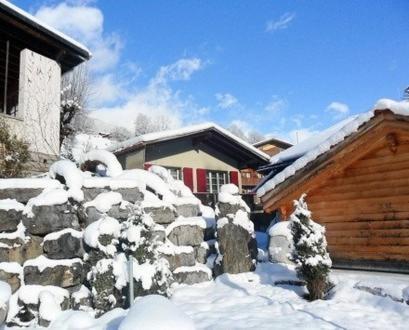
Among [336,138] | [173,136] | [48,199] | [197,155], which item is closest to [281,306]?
[336,138]

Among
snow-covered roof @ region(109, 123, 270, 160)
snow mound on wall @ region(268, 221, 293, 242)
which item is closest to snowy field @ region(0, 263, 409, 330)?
snow mound on wall @ region(268, 221, 293, 242)

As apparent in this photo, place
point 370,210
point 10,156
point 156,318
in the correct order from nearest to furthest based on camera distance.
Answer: point 156,318 → point 370,210 → point 10,156

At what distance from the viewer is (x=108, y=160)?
9812 millimetres

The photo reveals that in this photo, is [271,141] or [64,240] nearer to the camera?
[64,240]

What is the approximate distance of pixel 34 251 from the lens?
7316mm

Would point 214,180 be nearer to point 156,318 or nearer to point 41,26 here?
point 41,26

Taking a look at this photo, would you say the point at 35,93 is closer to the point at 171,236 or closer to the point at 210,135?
the point at 171,236

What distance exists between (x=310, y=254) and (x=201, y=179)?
45.9 ft

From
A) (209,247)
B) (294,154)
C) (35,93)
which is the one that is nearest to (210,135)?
(294,154)

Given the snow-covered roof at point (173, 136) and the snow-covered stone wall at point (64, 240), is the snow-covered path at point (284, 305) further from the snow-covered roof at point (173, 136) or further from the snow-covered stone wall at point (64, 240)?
the snow-covered roof at point (173, 136)

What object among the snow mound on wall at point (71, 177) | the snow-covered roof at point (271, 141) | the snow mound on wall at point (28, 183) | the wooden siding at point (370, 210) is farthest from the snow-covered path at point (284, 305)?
the snow-covered roof at point (271, 141)

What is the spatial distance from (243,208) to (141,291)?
11.5ft

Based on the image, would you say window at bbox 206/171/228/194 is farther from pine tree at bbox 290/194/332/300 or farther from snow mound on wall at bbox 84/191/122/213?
pine tree at bbox 290/194/332/300

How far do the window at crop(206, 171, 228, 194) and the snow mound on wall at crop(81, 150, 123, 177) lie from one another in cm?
1169
